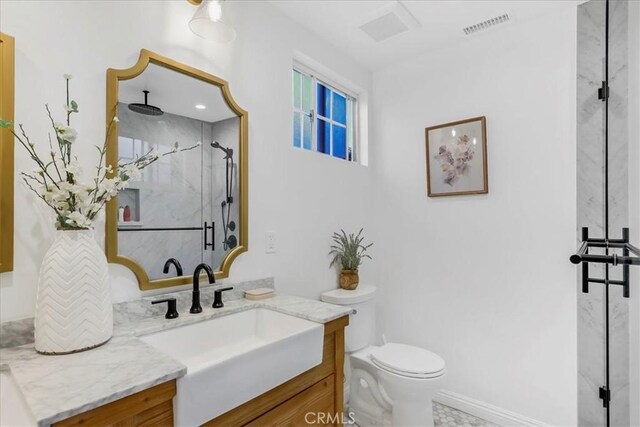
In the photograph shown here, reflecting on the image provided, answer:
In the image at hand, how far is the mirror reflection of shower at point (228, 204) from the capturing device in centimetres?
163

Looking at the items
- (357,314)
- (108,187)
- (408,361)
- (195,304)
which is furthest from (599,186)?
(108,187)

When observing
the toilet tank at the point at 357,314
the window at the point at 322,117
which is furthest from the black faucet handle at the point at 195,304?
the window at the point at 322,117

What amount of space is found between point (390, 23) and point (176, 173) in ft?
5.27

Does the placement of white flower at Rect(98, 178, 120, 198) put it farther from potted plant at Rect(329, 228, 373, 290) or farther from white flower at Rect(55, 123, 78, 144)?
potted plant at Rect(329, 228, 373, 290)

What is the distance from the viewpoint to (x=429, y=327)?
96.1 inches

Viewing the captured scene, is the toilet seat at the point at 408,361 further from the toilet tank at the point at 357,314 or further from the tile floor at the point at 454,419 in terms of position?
the tile floor at the point at 454,419

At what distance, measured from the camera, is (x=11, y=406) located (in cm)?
79

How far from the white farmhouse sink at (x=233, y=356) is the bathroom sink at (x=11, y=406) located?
310 mm

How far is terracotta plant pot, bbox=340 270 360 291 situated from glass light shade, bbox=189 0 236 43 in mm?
1549

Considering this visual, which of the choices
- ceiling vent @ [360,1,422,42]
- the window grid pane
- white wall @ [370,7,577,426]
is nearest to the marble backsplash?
the window grid pane

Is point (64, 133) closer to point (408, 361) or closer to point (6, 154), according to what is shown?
point (6, 154)

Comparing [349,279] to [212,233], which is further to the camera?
[349,279]

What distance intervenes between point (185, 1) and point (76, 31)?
512 millimetres

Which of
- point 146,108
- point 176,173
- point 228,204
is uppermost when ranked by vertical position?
point 146,108
